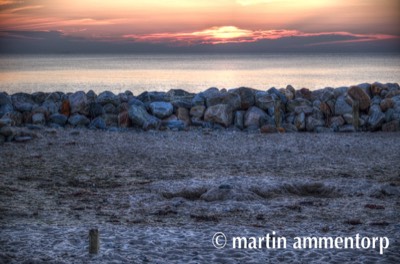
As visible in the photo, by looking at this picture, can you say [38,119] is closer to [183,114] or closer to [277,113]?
[183,114]

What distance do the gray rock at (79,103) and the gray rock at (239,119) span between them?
5.88 metres

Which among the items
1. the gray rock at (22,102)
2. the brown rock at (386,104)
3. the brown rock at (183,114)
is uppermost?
the brown rock at (386,104)

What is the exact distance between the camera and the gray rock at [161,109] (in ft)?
78.8

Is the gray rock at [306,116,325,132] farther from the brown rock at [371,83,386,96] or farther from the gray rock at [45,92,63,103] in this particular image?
the gray rock at [45,92,63,103]

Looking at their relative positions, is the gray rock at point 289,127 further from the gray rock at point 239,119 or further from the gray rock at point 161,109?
the gray rock at point 161,109

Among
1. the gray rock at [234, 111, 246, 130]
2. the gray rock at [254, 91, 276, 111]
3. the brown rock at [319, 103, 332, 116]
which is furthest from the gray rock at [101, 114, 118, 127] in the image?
the brown rock at [319, 103, 332, 116]

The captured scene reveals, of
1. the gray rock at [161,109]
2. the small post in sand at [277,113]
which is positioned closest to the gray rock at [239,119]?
the small post in sand at [277,113]

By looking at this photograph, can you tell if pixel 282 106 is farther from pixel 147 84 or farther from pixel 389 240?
pixel 147 84

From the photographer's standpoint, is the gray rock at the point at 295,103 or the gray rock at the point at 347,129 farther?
the gray rock at the point at 295,103

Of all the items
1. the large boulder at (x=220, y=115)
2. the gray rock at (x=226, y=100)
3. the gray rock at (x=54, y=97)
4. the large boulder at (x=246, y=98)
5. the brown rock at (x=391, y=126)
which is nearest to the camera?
the brown rock at (x=391, y=126)

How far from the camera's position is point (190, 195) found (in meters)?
13.3
